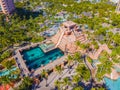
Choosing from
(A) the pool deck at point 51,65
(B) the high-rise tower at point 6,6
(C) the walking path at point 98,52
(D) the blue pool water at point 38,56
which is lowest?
(D) the blue pool water at point 38,56

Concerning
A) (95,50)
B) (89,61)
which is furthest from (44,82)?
(95,50)

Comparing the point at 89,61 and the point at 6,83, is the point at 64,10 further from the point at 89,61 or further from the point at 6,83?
the point at 6,83

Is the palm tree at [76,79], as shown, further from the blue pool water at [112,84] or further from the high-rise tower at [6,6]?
the high-rise tower at [6,6]

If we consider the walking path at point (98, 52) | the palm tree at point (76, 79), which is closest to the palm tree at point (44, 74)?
the palm tree at point (76, 79)

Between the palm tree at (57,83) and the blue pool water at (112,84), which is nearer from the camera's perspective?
the palm tree at (57,83)

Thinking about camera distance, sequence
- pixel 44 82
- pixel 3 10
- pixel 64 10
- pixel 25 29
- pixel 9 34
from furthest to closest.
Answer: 1. pixel 64 10
2. pixel 3 10
3. pixel 25 29
4. pixel 9 34
5. pixel 44 82

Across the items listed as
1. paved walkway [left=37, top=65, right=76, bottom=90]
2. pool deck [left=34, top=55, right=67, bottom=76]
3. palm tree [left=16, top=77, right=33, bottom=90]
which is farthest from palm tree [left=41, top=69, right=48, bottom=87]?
palm tree [left=16, top=77, right=33, bottom=90]

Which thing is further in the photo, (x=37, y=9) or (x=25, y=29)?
(x=37, y=9)
